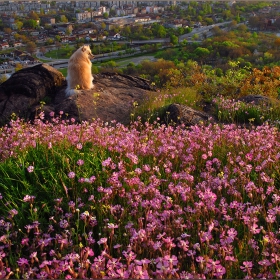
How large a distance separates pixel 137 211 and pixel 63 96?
6.84m

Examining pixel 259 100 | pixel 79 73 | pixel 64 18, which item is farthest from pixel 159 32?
pixel 259 100

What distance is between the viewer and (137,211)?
2.55m

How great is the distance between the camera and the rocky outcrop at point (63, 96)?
778cm

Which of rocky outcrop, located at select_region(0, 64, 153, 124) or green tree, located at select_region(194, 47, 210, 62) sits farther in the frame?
green tree, located at select_region(194, 47, 210, 62)

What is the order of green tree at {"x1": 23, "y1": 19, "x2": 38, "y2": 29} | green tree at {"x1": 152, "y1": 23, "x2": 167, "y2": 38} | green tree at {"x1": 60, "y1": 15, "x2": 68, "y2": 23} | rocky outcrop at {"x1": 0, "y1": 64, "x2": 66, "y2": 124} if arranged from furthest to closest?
green tree at {"x1": 60, "y1": 15, "x2": 68, "y2": 23}
green tree at {"x1": 23, "y1": 19, "x2": 38, "y2": 29}
green tree at {"x1": 152, "y1": 23, "x2": 167, "y2": 38}
rocky outcrop at {"x1": 0, "y1": 64, "x2": 66, "y2": 124}

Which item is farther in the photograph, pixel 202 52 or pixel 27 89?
pixel 202 52

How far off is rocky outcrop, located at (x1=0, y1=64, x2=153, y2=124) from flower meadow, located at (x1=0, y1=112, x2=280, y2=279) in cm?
389

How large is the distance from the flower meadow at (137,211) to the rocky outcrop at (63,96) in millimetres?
3891

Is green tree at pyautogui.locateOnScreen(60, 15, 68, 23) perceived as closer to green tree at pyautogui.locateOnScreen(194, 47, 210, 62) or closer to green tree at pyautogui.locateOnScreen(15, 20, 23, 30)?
green tree at pyautogui.locateOnScreen(15, 20, 23, 30)

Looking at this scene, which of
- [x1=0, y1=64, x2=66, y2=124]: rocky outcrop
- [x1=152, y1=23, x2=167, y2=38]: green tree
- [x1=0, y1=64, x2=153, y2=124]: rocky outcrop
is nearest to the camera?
[x1=0, y1=64, x2=153, y2=124]: rocky outcrop

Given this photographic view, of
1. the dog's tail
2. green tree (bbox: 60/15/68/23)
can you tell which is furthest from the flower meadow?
green tree (bbox: 60/15/68/23)

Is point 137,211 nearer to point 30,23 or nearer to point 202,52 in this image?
point 202,52

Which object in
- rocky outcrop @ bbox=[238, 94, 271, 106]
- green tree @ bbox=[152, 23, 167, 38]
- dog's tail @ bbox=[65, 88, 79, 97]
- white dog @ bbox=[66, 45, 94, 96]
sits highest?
green tree @ bbox=[152, 23, 167, 38]

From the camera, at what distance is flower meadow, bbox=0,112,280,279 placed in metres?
2.00
